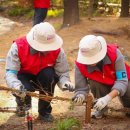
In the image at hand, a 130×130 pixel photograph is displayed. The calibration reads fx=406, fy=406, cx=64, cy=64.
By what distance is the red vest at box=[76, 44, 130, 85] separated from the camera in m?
4.20

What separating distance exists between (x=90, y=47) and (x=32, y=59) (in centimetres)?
67

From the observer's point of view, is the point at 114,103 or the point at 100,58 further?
the point at 114,103

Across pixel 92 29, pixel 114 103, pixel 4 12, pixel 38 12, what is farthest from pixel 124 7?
pixel 114 103

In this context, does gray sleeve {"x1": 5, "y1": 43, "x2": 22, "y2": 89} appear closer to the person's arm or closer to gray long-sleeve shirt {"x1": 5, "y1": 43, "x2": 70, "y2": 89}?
gray long-sleeve shirt {"x1": 5, "y1": 43, "x2": 70, "y2": 89}

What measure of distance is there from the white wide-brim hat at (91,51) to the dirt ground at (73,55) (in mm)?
698

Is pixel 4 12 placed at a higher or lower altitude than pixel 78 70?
lower

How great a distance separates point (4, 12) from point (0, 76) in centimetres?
927

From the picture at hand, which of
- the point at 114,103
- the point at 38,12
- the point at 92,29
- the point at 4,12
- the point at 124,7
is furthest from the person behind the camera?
the point at 4,12

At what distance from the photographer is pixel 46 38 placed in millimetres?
4117

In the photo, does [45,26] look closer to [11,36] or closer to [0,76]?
[0,76]

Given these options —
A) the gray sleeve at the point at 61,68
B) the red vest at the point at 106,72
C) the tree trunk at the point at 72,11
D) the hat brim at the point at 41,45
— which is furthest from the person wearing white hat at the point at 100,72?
the tree trunk at the point at 72,11

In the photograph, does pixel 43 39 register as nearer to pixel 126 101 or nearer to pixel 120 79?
pixel 120 79

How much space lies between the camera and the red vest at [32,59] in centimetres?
425

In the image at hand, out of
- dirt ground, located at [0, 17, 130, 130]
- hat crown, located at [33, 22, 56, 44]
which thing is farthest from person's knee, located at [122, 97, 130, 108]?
hat crown, located at [33, 22, 56, 44]
